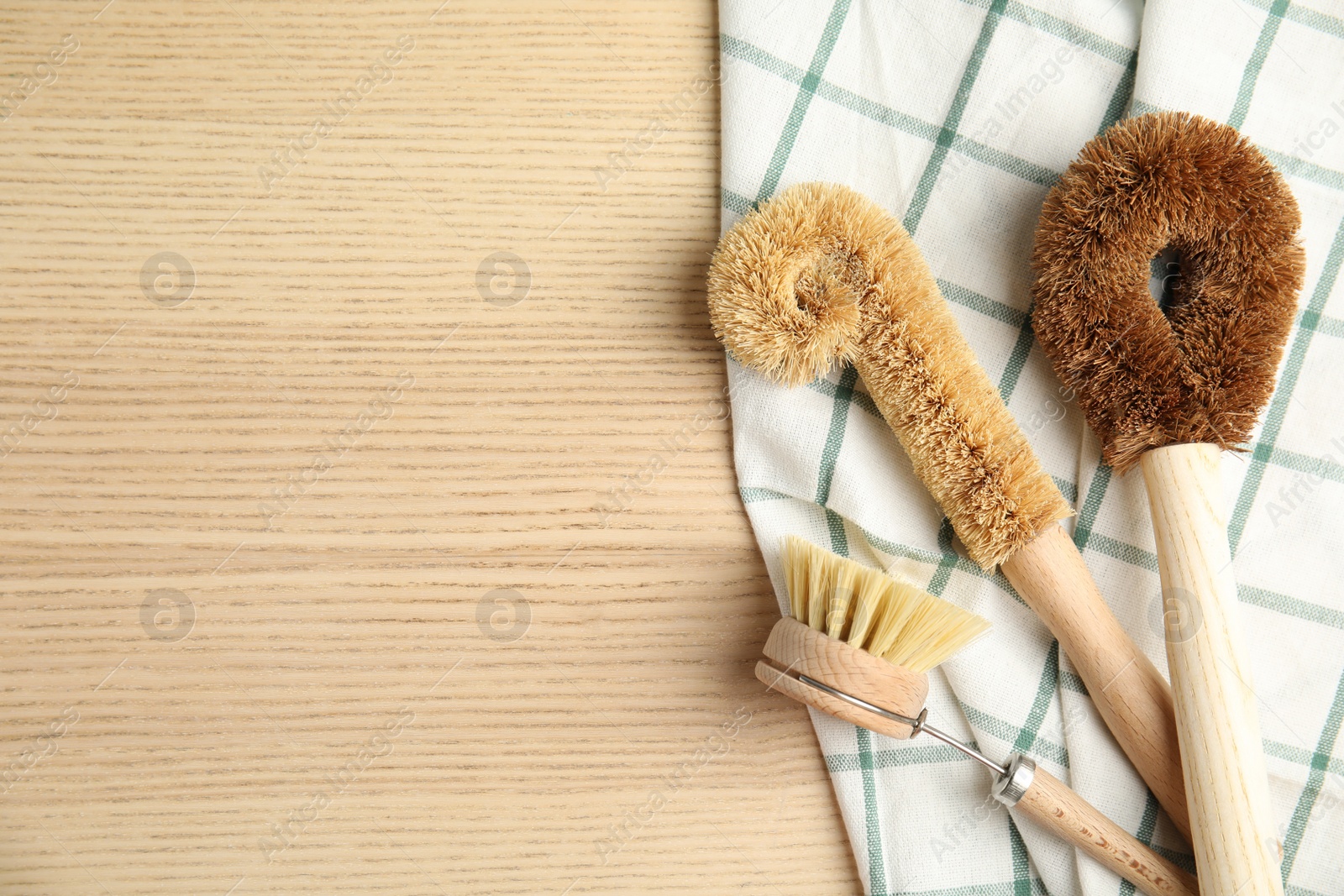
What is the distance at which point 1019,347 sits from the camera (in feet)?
1.79

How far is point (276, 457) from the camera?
522mm

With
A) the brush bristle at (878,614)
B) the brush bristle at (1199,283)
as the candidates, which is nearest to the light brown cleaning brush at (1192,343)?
the brush bristle at (1199,283)

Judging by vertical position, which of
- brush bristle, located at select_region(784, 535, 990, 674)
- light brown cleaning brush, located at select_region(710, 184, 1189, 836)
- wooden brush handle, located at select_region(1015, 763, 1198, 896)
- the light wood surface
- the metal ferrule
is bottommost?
wooden brush handle, located at select_region(1015, 763, 1198, 896)

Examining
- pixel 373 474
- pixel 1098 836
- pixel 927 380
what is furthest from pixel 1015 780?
pixel 373 474

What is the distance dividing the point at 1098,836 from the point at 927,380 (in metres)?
0.28

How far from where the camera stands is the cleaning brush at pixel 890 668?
0.47 m

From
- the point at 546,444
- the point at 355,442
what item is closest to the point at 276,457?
the point at 355,442

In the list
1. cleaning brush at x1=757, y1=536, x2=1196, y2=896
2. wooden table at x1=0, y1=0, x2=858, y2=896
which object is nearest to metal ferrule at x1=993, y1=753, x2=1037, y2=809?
cleaning brush at x1=757, y1=536, x2=1196, y2=896

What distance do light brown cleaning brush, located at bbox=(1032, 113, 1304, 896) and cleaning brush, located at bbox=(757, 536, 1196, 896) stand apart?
0.04 m

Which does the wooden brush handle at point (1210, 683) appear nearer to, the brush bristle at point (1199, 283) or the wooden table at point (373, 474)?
the brush bristle at point (1199, 283)

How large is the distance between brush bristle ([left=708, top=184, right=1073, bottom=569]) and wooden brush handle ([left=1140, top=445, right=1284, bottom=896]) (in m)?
0.07

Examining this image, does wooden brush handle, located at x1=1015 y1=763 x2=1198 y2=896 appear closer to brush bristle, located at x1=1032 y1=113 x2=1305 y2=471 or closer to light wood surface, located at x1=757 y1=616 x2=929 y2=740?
light wood surface, located at x1=757 y1=616 x2=929 y2=740

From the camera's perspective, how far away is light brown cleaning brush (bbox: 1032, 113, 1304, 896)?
18.6 inches

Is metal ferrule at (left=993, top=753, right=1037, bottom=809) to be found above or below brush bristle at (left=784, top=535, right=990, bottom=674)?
below
